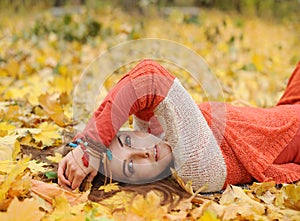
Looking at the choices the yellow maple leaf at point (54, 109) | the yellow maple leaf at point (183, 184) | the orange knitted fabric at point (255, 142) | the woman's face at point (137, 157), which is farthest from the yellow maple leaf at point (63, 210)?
the yellow maple leaf at point (54, 109)

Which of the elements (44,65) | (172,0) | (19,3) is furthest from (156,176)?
(172,0)

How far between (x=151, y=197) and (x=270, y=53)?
4.07m

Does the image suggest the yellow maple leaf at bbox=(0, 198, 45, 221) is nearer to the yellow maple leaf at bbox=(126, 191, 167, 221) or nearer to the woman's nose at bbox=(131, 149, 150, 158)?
the yellow maple leaf at bbox=(126, 191, 167, 221)

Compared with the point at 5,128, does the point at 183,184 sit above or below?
below

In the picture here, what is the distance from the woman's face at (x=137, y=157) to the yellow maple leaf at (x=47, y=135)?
51 centimetres

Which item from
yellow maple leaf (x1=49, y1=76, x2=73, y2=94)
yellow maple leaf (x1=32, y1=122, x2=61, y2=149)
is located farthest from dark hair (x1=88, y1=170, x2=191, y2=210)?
yellow maple leaf (x1=49, y1=76, x2=73, y2=94)

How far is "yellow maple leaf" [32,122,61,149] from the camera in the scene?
218 centimetres

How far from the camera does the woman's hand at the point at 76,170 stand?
1.69 meters

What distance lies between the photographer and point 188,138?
1780 mm

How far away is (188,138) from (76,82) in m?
1.92

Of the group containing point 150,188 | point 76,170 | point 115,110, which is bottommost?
point 150,188

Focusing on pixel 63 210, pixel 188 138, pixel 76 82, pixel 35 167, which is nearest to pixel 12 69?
pixel 76 82

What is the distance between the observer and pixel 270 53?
5.21 meters

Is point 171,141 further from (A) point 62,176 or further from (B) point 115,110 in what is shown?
(A) point 62,176
